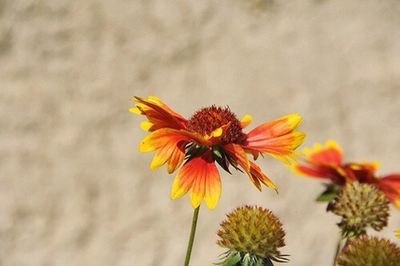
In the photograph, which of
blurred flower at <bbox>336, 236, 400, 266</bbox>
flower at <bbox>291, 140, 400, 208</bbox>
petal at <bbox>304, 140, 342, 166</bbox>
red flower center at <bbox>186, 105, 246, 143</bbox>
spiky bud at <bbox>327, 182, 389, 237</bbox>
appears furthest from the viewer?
petal at <bbox>304, 140, 342, 166</bbox>

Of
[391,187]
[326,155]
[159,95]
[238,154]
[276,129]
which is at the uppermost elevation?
[159,95]

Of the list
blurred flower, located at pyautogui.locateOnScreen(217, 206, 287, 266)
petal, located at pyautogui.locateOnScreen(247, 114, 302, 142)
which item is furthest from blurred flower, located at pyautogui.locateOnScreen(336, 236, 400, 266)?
petal, located at pyautogui.locateOnScreen(247, 114, 302, 142)

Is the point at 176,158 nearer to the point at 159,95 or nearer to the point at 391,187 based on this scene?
the point at 391,187

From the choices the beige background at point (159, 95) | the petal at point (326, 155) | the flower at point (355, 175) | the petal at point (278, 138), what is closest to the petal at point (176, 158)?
the petal at point (278, 138)

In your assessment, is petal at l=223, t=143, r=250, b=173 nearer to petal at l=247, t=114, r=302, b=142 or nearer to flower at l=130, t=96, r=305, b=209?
flower at l=130, t=96, r=305, b=209

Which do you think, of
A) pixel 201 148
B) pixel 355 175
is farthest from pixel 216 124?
pixel 355 175

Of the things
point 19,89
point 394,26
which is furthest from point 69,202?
point 394,26
